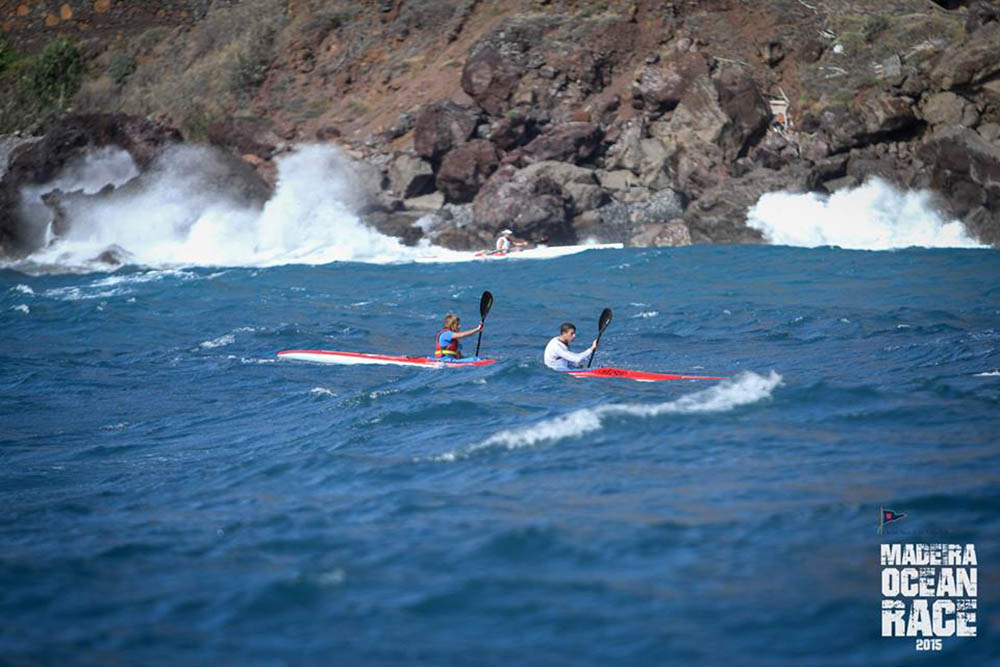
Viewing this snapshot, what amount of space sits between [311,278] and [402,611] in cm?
2379

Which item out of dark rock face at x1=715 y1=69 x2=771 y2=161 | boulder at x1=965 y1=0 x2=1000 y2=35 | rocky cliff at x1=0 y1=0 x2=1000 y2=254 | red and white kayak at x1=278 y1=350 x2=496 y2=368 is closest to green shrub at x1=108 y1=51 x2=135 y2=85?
rocky cliff at x1=0 y1=0 x2=1000 y2=254

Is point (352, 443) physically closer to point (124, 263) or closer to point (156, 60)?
point (124, 263)

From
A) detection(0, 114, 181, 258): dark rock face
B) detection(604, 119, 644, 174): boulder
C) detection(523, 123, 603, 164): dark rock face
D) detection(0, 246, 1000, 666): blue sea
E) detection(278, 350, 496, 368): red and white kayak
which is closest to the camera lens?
detection(0, 246, 1000, 666): blue sea

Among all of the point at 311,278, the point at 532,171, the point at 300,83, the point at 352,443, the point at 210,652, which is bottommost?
the point at 210,652

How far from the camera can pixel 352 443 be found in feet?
36.0

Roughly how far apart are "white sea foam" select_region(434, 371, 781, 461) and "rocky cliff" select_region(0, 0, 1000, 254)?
1820cm

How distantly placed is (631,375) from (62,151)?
3086cm

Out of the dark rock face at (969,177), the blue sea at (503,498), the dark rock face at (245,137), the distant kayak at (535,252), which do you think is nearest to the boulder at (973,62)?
the dark rock face at (969,177)

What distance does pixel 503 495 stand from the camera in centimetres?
866

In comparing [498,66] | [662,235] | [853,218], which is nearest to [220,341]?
[662,235]

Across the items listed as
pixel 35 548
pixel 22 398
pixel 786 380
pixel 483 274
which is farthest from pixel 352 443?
pixel 483 274

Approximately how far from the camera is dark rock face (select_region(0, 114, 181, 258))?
3625cm

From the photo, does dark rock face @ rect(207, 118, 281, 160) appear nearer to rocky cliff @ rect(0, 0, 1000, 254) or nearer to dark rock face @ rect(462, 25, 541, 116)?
rocky cliff @ rect(0, 0, 1000, 254)
